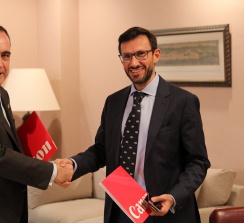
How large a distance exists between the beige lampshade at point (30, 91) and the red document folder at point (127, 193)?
2.63m

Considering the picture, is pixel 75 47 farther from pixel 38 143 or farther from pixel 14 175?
pixel 14 175

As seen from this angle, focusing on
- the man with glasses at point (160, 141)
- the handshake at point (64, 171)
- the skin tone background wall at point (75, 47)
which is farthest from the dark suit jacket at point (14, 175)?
the skin tone background wall at point (75, 47)

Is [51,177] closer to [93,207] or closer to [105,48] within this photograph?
[93,207]

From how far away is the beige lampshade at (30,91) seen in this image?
468cm

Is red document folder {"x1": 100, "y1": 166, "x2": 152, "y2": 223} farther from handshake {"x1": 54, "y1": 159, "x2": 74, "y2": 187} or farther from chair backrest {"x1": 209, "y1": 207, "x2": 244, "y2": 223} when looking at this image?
handshake {"x1": 54, "y1": 159, "x2": 74, "y2": 187}

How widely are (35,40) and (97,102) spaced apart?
3.33 ft

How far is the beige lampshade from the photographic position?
4676 millimetres

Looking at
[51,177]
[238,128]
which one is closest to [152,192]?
[51,177]

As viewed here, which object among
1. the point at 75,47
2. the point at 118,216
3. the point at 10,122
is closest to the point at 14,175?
the point at 10,122

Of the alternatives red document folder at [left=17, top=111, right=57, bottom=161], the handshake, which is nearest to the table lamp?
red document folder at [left=17, top=111, right=57, bottom=161]

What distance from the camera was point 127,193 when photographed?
83.0 inches

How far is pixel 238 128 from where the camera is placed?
13.4 ft

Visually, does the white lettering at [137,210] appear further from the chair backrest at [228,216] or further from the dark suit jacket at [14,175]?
the dark suit jacket at [14,175]

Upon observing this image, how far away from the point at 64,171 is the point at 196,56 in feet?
7.02
